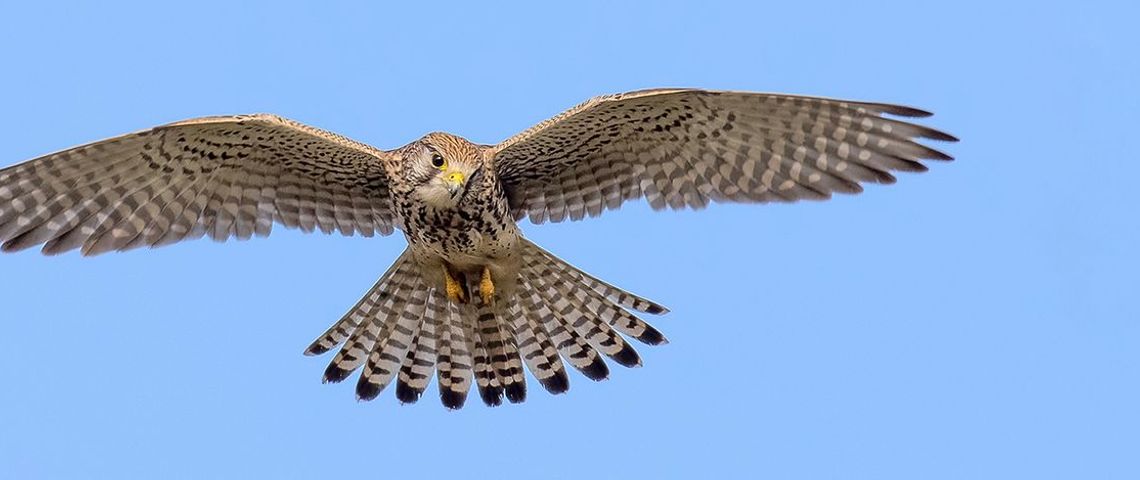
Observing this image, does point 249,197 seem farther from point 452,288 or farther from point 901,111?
point 901,111

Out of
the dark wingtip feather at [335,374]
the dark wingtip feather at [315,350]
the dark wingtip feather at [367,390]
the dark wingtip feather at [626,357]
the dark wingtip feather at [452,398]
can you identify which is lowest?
the dark wingtip feather at [452,398]

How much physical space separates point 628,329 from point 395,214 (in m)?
1.61

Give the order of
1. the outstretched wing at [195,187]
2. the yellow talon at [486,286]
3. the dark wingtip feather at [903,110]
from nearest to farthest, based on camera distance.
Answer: the dark wingtip feather at [903,110]
the outstretched wing at [195,187]
the yellow talon at [486,286]

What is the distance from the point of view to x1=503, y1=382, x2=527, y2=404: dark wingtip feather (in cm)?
1288

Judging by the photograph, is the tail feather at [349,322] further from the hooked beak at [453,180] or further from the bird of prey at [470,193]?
the hooked beak at [453,180]

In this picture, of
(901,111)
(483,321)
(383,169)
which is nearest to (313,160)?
(383,169)

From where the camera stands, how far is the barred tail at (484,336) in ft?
42.2

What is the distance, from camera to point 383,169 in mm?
12305

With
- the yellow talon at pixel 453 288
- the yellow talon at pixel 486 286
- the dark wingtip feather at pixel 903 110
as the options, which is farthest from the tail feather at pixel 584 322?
the dark wingtip feather at pixel 903 110

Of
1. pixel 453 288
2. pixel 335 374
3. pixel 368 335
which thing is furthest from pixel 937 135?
pixel 335 374

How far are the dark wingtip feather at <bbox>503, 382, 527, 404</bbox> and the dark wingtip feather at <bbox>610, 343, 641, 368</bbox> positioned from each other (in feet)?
1.87

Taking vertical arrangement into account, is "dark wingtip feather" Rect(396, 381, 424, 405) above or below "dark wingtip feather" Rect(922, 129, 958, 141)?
below

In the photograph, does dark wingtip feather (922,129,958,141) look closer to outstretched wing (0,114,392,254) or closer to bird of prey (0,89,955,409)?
bird of prey (0,89,955,409)

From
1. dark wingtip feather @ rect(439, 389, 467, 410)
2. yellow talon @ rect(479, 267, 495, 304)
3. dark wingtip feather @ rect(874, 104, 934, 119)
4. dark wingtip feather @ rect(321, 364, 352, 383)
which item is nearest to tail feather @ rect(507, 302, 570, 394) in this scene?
yellow talon @ rect(479, 267, 495, 304)
